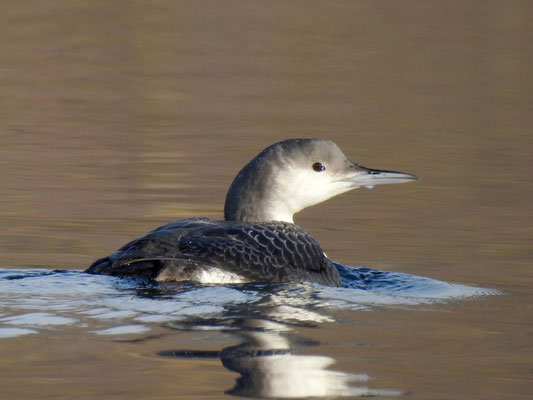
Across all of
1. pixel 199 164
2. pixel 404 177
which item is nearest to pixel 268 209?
pixel 404 177

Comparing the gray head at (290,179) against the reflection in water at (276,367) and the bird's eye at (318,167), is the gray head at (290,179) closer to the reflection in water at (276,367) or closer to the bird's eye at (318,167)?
the bird's eye at (318,167)

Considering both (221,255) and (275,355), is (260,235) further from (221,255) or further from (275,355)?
(275,355)

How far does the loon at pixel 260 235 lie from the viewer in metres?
5.42

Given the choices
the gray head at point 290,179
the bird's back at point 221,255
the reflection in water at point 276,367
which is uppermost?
the gray head at point 290,179

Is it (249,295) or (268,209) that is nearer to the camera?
(249,295)

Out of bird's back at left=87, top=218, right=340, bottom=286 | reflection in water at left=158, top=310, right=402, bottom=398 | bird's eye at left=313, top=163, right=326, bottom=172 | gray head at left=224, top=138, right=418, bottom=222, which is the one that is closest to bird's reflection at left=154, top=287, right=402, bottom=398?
reflection in water at left=158, top=310, right=402, bottom=398

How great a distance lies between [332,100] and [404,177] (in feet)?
22.2

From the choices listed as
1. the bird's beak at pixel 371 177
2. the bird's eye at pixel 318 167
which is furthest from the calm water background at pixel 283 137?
the bird's eye at pixel 318 167

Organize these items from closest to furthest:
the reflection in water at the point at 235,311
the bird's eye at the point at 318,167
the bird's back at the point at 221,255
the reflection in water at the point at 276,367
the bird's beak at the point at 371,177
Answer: the reflection in water at the point at 276,367, the reflection in water at the point at 235,311, the bird's back at the point at 221,255, the bird's eye at the point at 318,167, the bird's beak at the point at 371,177

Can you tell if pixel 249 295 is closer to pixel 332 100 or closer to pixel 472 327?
pixel 472 327

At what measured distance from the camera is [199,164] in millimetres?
9758

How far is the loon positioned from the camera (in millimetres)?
5418

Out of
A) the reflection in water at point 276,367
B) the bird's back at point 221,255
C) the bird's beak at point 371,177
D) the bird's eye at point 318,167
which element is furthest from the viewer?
the bird's beak at point 371,177

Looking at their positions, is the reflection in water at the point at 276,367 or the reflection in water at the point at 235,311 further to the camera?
the reflection in water at the point at 235,311
